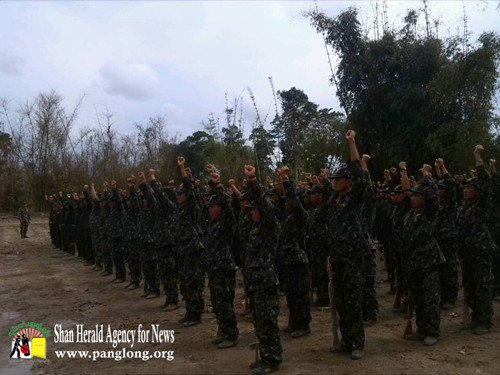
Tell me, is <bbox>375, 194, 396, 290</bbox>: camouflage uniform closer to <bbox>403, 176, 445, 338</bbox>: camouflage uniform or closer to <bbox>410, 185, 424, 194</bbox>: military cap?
<bbox>403, 176, 445, 338</bbox>: camouflage uniform

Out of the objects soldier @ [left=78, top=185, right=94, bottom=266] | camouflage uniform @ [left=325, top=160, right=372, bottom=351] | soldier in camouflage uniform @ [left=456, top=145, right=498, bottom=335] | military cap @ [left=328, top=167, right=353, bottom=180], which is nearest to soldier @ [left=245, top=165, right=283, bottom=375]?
camouflage uniform @ [left=325, top=160, right=372, bottom=351]

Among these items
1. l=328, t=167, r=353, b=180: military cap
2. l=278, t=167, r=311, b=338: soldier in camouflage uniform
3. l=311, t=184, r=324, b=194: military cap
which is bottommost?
l=278, t=167, r=311, b=338: soldier in camouflage uniform

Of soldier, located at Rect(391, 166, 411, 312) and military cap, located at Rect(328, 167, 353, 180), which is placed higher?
military cap, located at Rect(328, 167, 353, 180)

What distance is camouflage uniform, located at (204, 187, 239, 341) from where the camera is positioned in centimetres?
590

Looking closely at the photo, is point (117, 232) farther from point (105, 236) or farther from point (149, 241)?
point (149, 241)

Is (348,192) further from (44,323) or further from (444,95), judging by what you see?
(444,95)

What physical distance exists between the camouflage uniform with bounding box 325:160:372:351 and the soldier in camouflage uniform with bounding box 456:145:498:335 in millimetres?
1999

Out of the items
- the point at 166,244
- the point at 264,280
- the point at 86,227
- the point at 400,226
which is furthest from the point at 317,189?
the point at 86,227

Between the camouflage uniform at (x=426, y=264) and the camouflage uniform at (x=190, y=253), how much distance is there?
10.4ft

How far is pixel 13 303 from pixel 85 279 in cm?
260

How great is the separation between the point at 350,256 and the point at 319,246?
2684 mm

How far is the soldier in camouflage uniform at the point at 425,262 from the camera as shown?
5621mm

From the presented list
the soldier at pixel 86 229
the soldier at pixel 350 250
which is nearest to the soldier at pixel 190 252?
the soldier at pixel 350 250

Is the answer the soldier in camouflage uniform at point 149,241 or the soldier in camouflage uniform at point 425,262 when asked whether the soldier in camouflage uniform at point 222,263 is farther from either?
the soldier in camouflage uniform at point 149,241
